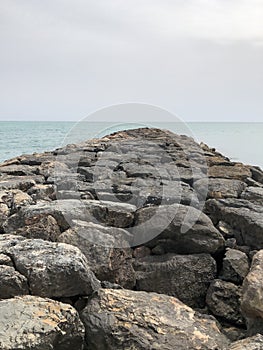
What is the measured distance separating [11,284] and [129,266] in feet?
4.46

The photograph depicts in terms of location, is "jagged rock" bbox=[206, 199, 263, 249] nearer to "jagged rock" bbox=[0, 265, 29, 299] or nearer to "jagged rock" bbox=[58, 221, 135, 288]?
"jagged rock" bbox=[58, 221, 135, 288]

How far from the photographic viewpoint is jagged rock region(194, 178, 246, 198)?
6.65m

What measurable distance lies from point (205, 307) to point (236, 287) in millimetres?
341

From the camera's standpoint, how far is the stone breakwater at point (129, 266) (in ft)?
10.8

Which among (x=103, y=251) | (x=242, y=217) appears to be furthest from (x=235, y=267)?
(x=103, y=251)

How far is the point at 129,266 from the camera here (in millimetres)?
4422

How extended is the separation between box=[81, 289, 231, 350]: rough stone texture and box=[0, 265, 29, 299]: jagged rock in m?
0.50

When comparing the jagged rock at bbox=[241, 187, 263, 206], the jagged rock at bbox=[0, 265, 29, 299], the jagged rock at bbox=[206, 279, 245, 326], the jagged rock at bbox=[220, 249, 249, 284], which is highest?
the jagged rock at bbox=[241, 187, 263, 206]

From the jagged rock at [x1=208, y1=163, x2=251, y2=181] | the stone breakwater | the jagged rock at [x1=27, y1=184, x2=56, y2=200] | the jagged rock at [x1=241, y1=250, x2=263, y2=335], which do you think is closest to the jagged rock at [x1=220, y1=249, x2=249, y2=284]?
the stone breakwater

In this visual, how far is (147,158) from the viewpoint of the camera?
9875mm

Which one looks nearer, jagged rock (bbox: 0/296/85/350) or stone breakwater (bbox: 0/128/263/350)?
jagged rock (bbox: 0/296/85/350)

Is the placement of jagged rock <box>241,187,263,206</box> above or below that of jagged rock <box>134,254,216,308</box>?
above

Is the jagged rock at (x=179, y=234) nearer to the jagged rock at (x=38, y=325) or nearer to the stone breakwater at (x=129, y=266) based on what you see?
the stone breakwater at (x=129, y=266)

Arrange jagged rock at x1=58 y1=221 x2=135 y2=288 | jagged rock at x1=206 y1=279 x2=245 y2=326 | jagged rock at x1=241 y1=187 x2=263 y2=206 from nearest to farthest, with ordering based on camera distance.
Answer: jagged rock at x1=206 y1=279 x2=245 y2=326
jagged rock at x1=58 y1=221 x2=135 y2=288
jagged rock at x1=241 y1=187 x2=263 y2=206
